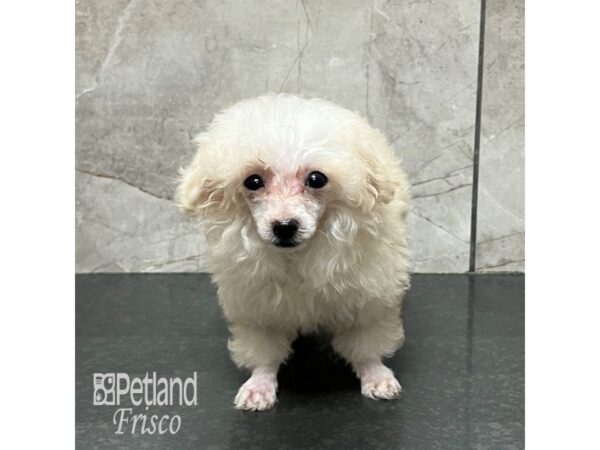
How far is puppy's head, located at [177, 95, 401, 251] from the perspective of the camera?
1.24 metres

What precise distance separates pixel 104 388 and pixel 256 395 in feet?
1.17

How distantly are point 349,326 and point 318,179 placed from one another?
0.40 m

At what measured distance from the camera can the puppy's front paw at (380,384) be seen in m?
1.43

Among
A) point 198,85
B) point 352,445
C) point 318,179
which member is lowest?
point 352,445

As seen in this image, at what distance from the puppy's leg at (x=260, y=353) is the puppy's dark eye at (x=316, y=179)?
39cm

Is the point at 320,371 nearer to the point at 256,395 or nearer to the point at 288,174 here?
the point at 256,395

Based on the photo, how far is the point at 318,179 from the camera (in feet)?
4.11

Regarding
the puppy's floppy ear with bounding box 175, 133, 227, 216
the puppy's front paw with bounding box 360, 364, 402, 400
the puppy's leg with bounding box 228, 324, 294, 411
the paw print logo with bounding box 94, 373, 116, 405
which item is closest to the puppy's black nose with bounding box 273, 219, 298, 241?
the puppy's floppy ear with bounding box 175, 133, 227, 216

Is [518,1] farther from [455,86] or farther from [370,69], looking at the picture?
[370,69]

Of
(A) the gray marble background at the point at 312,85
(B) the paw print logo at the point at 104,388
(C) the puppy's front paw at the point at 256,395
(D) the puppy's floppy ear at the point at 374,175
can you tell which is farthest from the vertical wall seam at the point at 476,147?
(B) the paw print logo at the point at 104,388

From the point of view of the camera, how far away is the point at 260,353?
1.48 m

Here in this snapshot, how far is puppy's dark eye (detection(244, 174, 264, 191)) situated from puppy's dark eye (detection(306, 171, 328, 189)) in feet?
0.30

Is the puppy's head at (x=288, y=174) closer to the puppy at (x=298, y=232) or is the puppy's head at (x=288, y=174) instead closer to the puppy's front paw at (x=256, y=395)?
the puppy at (x=298, y=232)
